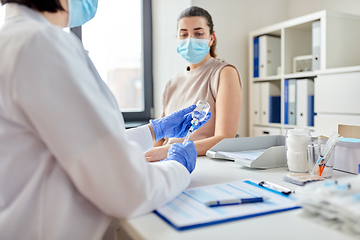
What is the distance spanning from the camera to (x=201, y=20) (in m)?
1.79

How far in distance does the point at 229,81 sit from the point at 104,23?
4.63 feet

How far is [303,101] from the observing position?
2.26 m

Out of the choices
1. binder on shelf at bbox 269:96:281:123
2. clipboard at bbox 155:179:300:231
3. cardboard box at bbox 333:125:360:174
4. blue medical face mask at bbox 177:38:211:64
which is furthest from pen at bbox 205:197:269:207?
binder on shelf at bbox 269:96:281:123

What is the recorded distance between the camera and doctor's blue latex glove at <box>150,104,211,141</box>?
4.04 feet

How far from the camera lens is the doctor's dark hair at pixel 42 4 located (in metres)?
0.71

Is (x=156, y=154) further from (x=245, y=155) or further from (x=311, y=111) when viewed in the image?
(x=311, y=111)

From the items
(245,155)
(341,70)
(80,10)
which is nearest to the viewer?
(80,10)

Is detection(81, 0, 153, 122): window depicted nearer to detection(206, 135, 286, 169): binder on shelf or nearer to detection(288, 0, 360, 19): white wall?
detection(288, 0, 360, 19): white wall

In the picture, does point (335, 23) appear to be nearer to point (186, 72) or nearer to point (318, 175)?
point (186, 72)

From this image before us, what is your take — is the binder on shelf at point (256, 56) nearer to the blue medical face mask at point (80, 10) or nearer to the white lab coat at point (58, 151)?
the blue medical face mask at point (80, 10)

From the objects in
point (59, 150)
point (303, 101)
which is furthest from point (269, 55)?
point (59, 150)

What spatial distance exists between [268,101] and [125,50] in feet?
4.24

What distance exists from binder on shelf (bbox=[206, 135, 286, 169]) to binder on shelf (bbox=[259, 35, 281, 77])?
1420 millimetres

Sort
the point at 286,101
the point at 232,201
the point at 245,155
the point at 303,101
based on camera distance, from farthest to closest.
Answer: the point at 286,101 → the point at 303,101 → the point at 245,155 → the point at 232,201
